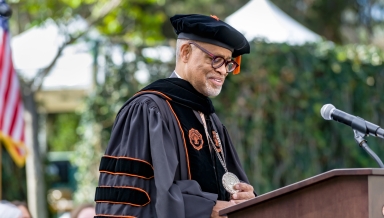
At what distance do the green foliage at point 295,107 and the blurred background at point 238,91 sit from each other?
1 centimetres

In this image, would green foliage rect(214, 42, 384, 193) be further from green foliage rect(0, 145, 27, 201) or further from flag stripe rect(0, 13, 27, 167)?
green foliage rect(0, 145, 27, 201)

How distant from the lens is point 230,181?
3.97 meters

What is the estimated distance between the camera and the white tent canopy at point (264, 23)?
32.6 ft

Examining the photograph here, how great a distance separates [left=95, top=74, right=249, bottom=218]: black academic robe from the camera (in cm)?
356

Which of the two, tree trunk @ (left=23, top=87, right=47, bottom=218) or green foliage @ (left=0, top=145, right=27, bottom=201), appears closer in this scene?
green foliage @ (left=0, top=145, right=27, bottom=201)

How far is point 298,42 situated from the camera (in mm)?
9531

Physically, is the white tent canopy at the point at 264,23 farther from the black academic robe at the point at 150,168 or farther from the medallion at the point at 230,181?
the black academic robe at the point at 150,168

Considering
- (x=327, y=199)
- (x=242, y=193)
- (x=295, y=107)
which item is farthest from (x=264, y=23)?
(x=327, y=199)

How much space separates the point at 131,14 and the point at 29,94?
3.16 meters

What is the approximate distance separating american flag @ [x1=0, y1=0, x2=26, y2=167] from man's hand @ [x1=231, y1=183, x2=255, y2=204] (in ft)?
14.9

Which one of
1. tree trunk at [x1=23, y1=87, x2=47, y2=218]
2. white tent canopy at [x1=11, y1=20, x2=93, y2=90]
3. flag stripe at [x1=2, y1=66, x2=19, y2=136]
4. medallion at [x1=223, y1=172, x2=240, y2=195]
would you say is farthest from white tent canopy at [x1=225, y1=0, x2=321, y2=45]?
medallion at [x1=223, y1=172, x2=240, y2=195]

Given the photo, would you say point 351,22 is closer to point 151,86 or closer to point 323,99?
point 323,99

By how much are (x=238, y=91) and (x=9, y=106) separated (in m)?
2.66

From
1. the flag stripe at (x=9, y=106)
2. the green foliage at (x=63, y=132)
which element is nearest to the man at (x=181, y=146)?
the flag stripe at (x=9, y=106)
